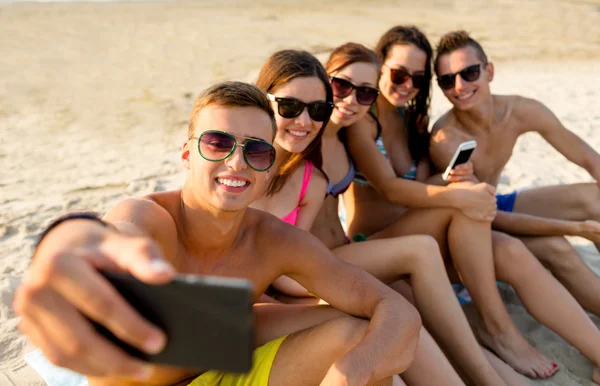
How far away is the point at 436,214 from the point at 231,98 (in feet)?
5.82

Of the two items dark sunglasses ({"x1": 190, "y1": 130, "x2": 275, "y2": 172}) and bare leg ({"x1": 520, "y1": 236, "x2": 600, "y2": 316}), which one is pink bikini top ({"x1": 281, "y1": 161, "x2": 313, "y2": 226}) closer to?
dark sunglasses ({"x1": 190, "y1": 130, "x2": 275, "y2": 172})

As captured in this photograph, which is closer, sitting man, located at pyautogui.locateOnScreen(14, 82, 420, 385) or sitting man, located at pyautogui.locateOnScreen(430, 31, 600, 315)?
sitting man, located at pyautogui.locateOnScreen(14, 82, 420, 385)

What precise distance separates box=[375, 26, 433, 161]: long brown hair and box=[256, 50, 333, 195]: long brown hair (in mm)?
1020

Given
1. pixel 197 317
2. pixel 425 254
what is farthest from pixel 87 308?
pixel 425 254

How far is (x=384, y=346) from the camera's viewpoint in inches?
88.1

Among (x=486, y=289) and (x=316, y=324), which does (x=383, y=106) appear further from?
(x=316, y=324)

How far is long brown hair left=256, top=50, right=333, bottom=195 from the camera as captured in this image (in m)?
3.10

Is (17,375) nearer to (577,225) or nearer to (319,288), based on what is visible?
(319,288)

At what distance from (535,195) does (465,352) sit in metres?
1.62

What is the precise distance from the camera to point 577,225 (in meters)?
3.75

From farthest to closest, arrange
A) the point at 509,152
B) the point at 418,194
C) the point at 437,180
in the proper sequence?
the point at 509,152, the point at 437,180, the point at 418,194

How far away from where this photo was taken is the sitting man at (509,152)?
3.76m

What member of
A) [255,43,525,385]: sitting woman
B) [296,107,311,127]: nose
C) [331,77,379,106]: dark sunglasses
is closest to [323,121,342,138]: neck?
[331,77,379,106]: dark sunglasses

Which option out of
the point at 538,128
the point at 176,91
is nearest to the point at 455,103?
the point at 538,128
